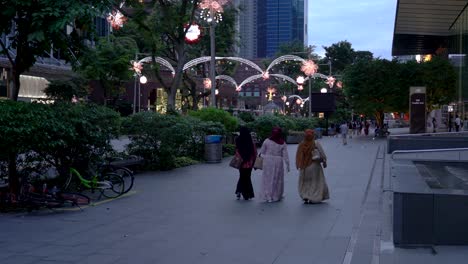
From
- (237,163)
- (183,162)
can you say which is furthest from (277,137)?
(183,162)

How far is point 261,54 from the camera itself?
445 feet

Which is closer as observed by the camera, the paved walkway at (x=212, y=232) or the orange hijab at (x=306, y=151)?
the paved walkway at (x=212, y=232)

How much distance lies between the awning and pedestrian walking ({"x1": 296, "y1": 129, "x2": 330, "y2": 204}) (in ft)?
119

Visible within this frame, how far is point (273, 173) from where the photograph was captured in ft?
43.0

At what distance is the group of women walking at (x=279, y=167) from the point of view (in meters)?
12.9

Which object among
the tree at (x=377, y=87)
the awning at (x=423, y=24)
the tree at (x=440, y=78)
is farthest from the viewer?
the tree at (x=377, y=87)

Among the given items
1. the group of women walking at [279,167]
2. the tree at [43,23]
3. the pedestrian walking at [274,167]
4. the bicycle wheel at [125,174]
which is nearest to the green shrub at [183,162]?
the bicycle wheel at [125,174]

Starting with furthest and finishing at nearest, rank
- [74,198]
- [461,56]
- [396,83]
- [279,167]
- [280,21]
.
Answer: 1. [280,21]
2. [396,83]
3. [461,56]
4. [279,167]
5. [74,198]

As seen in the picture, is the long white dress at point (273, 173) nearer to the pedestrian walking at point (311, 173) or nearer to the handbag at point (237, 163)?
the pedestrian walking at point (311, 173)

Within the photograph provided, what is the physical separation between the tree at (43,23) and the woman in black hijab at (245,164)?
Answer: 415 centimetres

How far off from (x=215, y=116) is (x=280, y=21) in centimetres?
9783

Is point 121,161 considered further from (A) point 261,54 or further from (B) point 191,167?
(A) point 261,54

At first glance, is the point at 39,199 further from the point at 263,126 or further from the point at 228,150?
the point at 263,126

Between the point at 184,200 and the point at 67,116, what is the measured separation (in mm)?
3139
